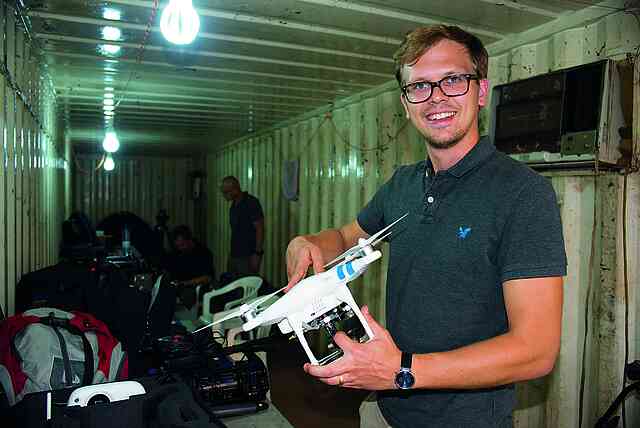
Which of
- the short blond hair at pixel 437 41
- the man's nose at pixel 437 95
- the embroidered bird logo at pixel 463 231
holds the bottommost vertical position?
the embroidered bird logo at pixel 463 231

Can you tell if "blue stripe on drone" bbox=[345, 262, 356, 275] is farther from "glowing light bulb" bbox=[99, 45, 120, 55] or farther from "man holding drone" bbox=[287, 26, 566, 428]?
"glowing light bulb" bbox=[99, 45, 120, 55]

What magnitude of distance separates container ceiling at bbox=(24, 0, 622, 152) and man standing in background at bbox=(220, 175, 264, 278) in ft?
3.76

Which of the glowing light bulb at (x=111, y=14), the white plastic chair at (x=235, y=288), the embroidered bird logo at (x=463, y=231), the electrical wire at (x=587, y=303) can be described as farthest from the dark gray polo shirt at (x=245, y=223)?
the embroidered bird logo at (x=463, y=231)

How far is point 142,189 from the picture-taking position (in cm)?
1262

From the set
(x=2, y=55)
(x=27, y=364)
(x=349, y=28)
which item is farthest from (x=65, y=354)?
(x=349, y=28)

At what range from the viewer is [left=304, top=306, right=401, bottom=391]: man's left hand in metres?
1.08

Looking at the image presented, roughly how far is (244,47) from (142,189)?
9694mm

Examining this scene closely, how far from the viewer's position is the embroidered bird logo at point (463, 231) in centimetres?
135

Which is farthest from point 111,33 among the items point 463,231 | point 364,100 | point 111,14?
point 463,231

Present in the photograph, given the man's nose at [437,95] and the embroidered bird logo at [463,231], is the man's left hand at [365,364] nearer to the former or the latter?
the embroidered bird logo at [463,231]

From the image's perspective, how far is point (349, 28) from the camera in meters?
3.37

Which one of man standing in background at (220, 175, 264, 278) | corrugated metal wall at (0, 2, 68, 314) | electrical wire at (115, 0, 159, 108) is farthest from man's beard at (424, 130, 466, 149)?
man standing in background at (220, 175, 264, 278)

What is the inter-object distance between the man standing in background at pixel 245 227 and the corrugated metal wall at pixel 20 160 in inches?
103

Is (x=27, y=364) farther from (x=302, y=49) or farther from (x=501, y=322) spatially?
(x=302, y=49)
